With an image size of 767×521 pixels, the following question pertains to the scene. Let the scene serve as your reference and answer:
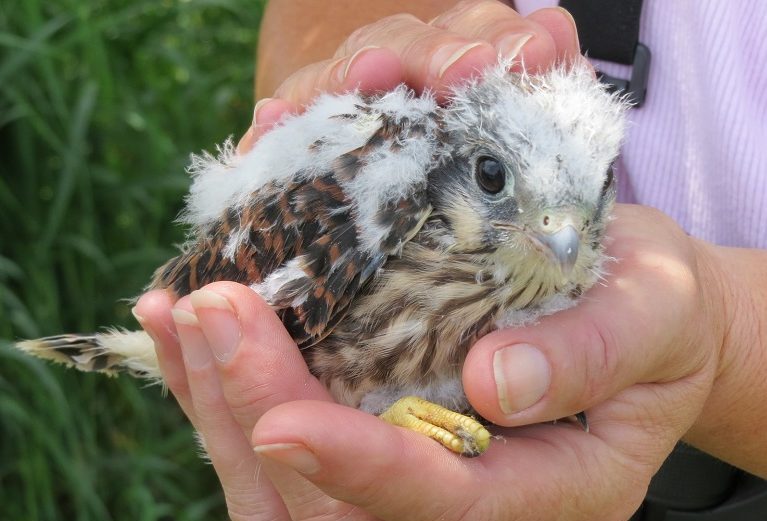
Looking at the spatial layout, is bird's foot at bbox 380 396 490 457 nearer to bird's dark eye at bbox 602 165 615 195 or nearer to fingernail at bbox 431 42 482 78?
bird's dark eye at bbox 602 165 615 195

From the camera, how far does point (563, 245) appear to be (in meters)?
2.12

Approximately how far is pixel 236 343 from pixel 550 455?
0.86m

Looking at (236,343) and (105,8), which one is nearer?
(236,343)

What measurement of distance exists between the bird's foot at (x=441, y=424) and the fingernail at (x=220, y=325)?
47 centimetres

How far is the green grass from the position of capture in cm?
442

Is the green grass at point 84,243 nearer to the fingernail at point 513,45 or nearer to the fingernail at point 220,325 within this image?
the fingernail at point 220,325

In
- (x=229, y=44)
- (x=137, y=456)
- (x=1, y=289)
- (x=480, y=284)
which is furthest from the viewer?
(x=229, y=44)

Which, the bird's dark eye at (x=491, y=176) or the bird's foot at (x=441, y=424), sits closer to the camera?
the bird's foot at (x=441, y=424)

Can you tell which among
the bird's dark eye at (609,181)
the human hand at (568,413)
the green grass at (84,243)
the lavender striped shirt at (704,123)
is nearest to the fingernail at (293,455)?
the human hand at (568,413)

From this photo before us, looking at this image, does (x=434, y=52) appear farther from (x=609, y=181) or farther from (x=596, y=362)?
(x=596, y=362)

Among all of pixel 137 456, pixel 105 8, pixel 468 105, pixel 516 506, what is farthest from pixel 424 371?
pixel 105 8

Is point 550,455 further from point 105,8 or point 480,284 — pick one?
point 105,8

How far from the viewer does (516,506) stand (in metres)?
2.15

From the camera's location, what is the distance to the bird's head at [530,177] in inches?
86.0
